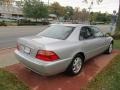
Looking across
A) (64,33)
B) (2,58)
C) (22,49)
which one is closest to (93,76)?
(64,33)

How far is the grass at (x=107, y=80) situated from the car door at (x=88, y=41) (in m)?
0.73

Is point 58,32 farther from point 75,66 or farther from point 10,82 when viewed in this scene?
point 10,82

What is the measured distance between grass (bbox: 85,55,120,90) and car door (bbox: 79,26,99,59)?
734 mm

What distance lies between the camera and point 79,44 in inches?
199

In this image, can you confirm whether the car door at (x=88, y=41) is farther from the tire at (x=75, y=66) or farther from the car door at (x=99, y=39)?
the tire at (x=75, y=66)

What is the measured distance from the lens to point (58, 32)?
5355 millimetres

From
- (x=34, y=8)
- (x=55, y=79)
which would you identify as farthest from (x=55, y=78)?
(x=34, y=8)

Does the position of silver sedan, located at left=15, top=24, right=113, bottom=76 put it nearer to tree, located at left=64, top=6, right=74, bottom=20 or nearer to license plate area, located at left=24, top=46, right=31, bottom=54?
license plate area, located at left=24, top=46, right=31, bottom=54

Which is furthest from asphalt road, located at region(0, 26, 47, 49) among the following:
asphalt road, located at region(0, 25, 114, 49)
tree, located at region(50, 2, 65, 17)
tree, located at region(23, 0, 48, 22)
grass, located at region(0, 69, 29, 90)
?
tree, located at region(50, 2, 65, 17)

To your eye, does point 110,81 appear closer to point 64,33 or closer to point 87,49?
point 87,49

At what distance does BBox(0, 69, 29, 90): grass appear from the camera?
4.19 meters

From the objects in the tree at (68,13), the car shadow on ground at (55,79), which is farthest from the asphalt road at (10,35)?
the tree at (68,13)

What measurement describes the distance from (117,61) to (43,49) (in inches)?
143

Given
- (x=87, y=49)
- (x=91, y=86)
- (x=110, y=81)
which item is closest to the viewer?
(x=91, y=86)
